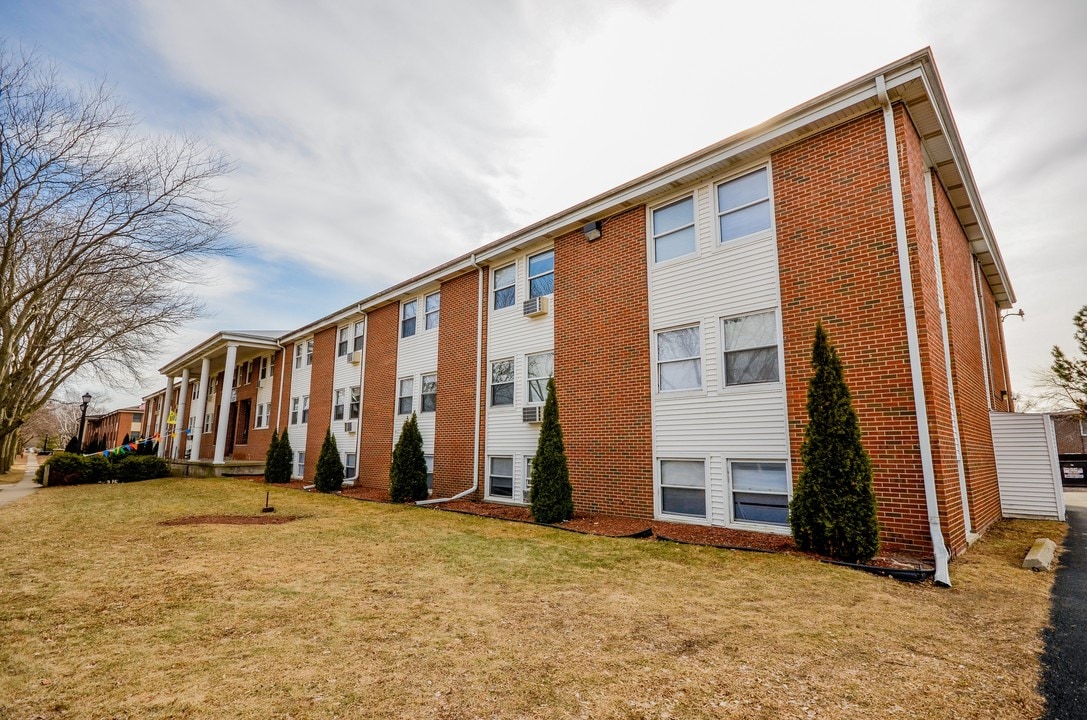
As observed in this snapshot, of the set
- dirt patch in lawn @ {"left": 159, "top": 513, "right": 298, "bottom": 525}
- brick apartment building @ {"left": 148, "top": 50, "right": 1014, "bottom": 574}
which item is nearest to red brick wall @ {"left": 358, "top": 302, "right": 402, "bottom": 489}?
brick apartment building @ {"left": 148, "top": 50, "right": 1014, "bottom": 574}

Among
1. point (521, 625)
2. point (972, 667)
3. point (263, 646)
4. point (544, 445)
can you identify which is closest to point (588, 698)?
point (521, 625)

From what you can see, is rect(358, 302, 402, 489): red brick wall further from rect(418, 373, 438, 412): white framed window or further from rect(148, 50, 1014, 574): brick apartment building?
rect(148, 50, 1014, 574): brick apartment building

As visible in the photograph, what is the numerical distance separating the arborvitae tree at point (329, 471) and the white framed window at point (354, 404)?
1.63 meters

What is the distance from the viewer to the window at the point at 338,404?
19359 millimetres

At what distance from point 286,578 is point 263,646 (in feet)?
7.02

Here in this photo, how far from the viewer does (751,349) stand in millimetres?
8547

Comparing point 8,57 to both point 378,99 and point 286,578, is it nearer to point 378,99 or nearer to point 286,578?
point 378,99

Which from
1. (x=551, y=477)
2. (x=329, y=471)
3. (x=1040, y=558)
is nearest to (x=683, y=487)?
(x=551, y=477)

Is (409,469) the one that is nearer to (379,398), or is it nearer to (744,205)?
(379,398)

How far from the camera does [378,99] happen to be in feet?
35.4

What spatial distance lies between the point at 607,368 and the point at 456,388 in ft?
17.5

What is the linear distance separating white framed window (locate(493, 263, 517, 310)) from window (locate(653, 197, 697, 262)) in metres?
4.28

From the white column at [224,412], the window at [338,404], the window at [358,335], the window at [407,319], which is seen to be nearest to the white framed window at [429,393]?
the window at [407,319]

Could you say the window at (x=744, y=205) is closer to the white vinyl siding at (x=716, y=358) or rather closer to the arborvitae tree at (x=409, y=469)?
the white vinyl siding at (x=716, y=358)
